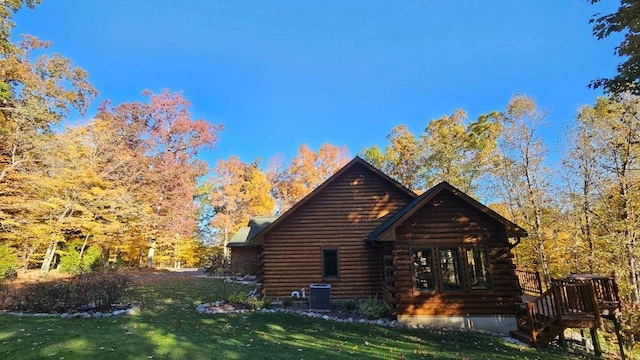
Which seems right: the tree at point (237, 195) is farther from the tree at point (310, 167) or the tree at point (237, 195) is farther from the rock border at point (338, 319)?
the rock border at point (338, 319)

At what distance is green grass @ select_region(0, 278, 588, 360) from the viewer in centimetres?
670

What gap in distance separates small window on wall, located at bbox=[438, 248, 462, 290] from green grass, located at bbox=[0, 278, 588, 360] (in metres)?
1.70

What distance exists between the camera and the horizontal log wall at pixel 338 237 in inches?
566

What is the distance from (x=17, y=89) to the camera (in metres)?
21.0

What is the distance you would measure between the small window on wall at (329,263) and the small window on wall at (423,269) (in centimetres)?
401

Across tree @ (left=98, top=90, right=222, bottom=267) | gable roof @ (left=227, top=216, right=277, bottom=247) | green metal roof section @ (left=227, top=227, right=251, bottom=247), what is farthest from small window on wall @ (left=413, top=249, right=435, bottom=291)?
tree @ (left=98, top=90, right=222, bottom=267)

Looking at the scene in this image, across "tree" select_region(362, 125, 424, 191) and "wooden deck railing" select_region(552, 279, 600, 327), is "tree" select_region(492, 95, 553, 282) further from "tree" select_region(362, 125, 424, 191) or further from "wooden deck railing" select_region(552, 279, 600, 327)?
"tree" select_region(362, 125, 424, 191)

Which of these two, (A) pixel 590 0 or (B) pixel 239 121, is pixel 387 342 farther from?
(B) pixel 239 121

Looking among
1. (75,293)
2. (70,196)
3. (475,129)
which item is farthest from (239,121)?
(75,293)

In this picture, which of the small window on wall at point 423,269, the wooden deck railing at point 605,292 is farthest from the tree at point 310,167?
the wooden deck railing at point 605,292

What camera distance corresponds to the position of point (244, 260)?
1084 inches

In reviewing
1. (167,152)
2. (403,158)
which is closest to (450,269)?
(403,158)

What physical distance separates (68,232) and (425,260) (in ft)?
87.8

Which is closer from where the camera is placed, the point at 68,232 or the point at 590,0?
the point at 590,0
